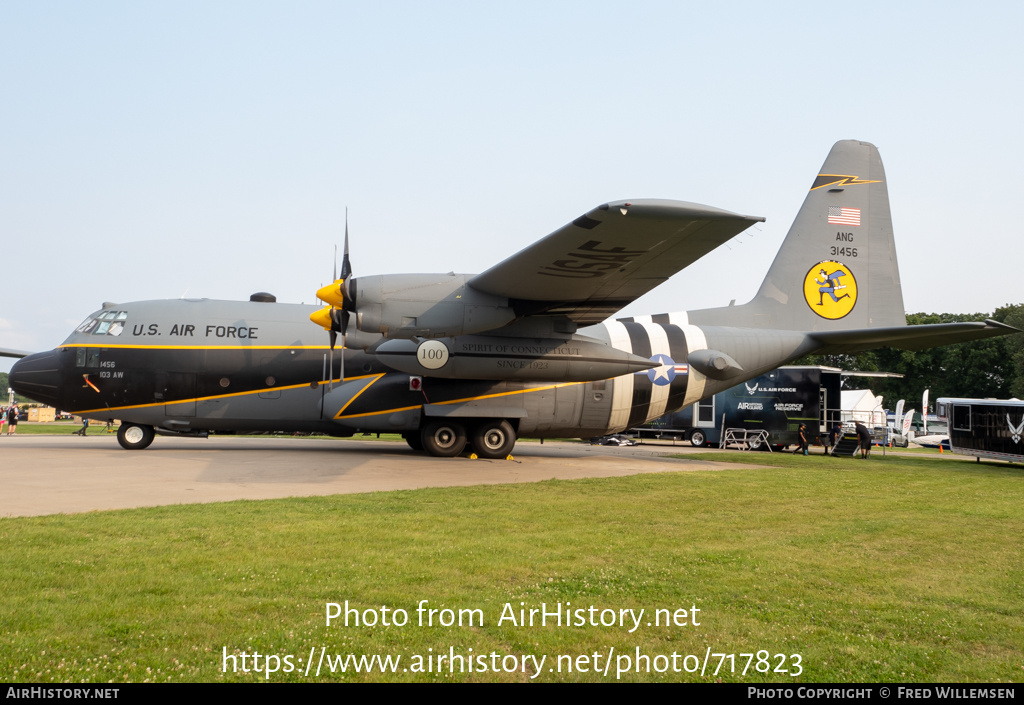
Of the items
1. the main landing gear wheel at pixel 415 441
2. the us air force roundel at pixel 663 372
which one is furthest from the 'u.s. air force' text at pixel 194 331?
the us air force roundel at pixel 663 372

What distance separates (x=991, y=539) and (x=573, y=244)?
23.7 ft

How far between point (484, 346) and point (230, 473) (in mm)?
6237

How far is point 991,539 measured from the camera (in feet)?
25.8

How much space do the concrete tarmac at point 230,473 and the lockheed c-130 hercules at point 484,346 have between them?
118cm

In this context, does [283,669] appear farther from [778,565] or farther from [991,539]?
[991,539]

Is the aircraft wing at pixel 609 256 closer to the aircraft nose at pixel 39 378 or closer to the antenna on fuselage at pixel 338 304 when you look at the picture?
the antenna on fuselage at pixel 338 304

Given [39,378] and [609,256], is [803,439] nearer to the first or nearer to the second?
[609,256]

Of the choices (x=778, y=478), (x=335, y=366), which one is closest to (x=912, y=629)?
(x=778, y=478)

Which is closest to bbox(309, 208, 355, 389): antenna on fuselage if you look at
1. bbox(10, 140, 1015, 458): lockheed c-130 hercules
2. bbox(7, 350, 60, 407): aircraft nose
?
bbox(10, 140, 1015, 458): lockheed c-130 hercules

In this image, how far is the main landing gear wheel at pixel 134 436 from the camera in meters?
17.9

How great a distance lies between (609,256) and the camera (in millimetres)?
12336

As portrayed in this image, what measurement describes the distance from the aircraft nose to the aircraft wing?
11849 millimetres

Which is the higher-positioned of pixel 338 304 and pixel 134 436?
pixel 338 304

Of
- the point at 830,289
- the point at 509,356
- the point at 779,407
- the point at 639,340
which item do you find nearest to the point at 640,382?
the point at 639,340
